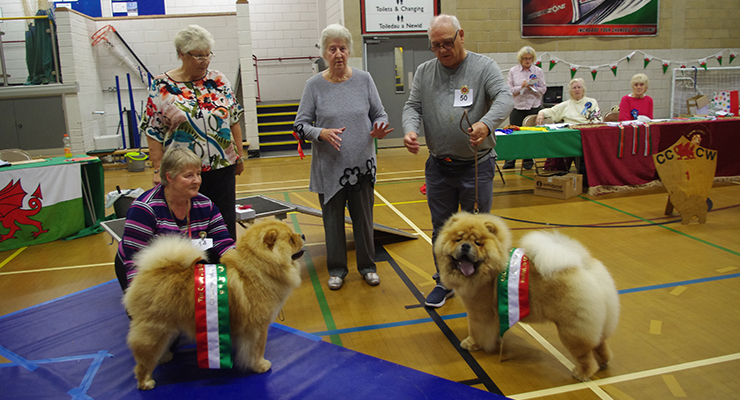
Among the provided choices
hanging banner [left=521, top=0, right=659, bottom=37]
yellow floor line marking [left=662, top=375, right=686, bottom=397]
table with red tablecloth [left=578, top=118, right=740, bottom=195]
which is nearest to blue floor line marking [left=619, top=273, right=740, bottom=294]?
yellow floor line marking [left=662, top=375, right=686, bottom=397]

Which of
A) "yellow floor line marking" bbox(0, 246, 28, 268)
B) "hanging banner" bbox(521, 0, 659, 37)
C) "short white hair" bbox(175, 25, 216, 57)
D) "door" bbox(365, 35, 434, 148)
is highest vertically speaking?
"hanging banner" bbox(521, 0, 659, 37)

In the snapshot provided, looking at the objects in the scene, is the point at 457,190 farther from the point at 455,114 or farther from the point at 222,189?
the point at 222,189

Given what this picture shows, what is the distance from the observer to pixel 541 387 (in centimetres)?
232

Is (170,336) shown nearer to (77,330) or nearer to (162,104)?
(77,330)

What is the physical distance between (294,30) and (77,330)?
11508 millimetres

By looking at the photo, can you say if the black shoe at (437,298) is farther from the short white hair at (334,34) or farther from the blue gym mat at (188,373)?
the short white hair at (334,34)

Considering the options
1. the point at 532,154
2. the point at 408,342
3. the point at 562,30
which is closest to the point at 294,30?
the point at 562,30

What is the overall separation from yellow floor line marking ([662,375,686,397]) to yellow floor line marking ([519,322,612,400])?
32cm

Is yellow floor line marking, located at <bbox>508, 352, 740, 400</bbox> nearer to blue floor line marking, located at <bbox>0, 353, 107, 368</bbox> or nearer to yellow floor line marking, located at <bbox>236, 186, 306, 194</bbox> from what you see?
blue floor line marking, located at <bbox>0, 353, 107, 368</bbox>

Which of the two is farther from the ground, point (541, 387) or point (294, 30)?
point (294, 30)

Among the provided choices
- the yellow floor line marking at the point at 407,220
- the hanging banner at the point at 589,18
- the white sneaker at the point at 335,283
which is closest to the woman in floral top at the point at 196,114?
the white sneaker at the point at 335,283

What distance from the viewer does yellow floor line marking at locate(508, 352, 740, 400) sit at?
226cm

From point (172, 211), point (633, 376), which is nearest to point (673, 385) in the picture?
point (633, 376)

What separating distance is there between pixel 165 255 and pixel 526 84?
6.73m
